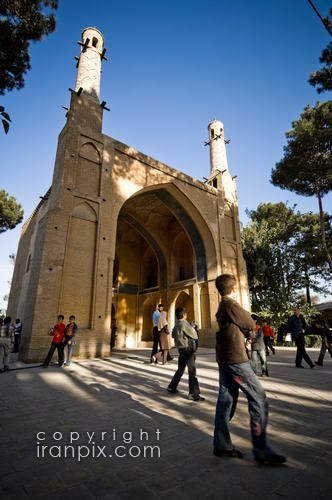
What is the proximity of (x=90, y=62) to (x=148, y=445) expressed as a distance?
1756cm

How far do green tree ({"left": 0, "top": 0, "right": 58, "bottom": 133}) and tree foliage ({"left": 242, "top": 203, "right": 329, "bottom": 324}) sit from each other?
59.3 ft

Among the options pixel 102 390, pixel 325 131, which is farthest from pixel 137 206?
pixel 102 390

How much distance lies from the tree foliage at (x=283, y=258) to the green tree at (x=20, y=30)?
59.3 feet

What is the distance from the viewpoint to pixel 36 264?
9.77 metres

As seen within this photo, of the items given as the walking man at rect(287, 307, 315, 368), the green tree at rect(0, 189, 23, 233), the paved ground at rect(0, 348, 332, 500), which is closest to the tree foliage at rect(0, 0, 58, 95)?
the paved ground at rect(0, 348, 332, 500)

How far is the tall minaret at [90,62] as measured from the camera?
1379cm

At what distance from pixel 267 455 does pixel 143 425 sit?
1.45 meters

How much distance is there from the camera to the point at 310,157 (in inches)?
675

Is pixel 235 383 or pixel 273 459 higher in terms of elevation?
pixel 235 383

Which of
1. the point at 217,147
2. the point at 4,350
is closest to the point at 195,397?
the point at 4,350

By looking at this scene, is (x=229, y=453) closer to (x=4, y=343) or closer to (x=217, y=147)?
(x=4, y=343)

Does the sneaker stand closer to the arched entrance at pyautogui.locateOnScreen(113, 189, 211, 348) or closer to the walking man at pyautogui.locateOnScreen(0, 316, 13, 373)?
the walking man at pyautogui.locateOnScreen(0, 316, 13, 373)

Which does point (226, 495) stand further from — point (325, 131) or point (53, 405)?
point (325, 131)

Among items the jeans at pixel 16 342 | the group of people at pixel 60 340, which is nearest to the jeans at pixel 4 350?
the group of people at pixel 60 340
